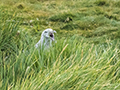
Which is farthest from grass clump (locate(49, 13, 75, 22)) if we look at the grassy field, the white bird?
the white bird

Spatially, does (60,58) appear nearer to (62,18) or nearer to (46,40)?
(46,40)

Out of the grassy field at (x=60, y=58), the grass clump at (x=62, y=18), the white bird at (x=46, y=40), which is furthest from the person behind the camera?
the grass clump at (x=62, y=18)

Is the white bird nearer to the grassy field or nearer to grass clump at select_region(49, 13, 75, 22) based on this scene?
the grassy field

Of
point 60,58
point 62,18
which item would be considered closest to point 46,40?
point 60,58

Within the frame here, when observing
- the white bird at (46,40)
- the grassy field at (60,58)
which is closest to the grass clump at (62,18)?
the grassy field at (60,58)

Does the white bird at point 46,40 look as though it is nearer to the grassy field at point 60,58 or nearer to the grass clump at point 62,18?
the grassy field at point 60,58

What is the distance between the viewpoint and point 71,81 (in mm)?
1391

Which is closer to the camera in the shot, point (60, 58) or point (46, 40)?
point (60, 58)

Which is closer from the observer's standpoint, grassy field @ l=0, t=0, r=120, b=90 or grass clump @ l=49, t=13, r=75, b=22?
grassy field @ l=0, t=0, r=120, b=90

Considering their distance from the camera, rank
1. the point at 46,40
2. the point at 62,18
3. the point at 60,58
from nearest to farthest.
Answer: the point at 60,58, the point at 46,40, the point at 62,18

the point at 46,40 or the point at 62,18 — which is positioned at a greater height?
the point at 46,40

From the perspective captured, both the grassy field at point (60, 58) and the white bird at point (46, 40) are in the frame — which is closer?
the grassy field at point (60, 58)

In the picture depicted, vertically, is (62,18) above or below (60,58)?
below

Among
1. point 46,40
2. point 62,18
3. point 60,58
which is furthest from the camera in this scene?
point 62,18
